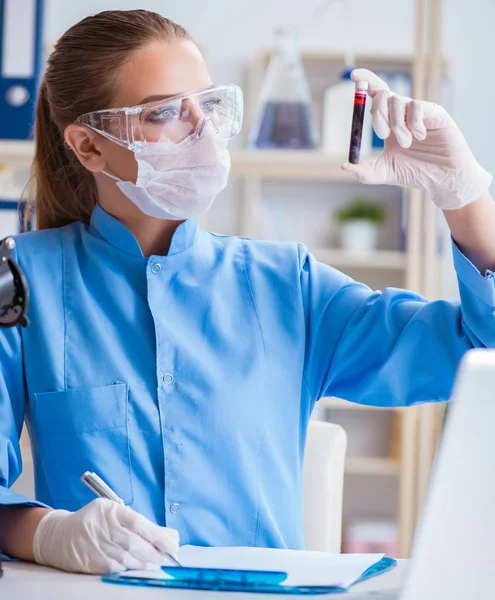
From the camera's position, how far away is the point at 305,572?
0.82m

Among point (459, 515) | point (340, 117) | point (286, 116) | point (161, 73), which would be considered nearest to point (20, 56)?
point (286, 116)

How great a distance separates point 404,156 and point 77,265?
18.7 inches

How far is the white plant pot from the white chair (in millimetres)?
2281

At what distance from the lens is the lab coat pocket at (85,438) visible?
A: 1.13 metres

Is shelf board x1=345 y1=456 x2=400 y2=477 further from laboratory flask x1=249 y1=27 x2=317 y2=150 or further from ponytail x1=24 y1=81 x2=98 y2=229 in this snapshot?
ponytail x1=24 y1=81 x2=98 y2=229

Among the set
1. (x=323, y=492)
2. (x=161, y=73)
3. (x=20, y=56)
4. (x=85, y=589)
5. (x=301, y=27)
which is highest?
(x=301, y=27)

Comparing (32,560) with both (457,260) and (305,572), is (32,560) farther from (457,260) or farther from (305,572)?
(457,260)

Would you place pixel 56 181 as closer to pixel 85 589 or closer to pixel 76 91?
pixel 76 91

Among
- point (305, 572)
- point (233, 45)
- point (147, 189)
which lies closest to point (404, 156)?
point (147, 189)

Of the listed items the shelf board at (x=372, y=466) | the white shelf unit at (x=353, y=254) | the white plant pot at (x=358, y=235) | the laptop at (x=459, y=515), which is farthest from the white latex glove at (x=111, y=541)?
the white plant pot at (x=358, y=235)

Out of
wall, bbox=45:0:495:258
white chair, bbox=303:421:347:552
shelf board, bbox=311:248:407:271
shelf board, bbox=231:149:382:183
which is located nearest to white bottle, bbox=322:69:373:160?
shelf board, bbox=231:149:382:183

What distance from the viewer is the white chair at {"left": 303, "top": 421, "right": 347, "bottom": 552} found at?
1272 millimetres

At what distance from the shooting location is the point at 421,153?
1.19 meters

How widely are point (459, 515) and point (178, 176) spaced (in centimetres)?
83
